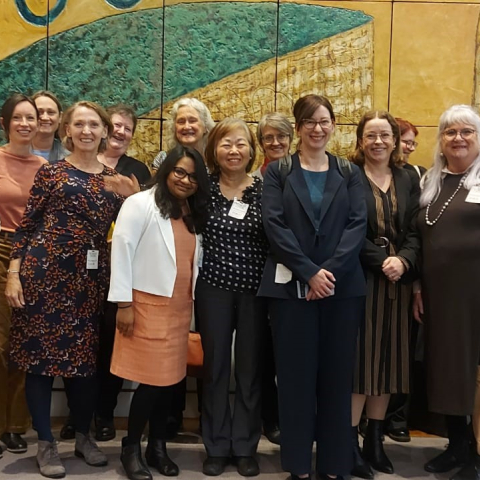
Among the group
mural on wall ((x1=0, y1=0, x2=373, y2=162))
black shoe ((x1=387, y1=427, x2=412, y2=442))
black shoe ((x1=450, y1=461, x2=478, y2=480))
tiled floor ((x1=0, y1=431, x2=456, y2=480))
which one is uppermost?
mural on wall ((x1=0, y1=0, x2=373, y2=162))

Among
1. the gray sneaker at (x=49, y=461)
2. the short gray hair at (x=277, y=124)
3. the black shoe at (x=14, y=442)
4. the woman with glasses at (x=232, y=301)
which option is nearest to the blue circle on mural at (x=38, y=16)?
the short gray hair at (x=277, y=124)

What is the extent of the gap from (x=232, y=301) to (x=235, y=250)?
0.79ft

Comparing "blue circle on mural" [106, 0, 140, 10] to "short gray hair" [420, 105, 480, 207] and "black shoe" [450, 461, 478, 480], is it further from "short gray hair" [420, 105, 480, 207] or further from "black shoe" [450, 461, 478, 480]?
"black shoe" [450, 461, 478, 480]

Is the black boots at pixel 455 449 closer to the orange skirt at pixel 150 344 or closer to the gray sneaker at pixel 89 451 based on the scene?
the orange skirt at pixel 150 344

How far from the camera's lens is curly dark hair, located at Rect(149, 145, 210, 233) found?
2.66m

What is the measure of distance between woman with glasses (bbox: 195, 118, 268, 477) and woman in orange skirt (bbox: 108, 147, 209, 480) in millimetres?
91

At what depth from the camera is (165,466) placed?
9.05ft

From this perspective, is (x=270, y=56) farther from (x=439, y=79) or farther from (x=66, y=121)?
(x=66, y=121)

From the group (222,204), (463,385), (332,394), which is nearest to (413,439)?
(463,385)

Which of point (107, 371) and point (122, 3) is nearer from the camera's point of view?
point (107, 371)

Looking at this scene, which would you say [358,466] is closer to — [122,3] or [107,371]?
[107,371]

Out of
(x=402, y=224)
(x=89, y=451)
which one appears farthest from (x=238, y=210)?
(x=89, y=451)

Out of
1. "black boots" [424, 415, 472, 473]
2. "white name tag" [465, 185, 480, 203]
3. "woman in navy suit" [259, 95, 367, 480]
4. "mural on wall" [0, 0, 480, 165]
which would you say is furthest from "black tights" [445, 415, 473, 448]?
"mural on wall" [0, 0, 480, 165]

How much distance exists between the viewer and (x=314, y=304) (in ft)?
8.39
